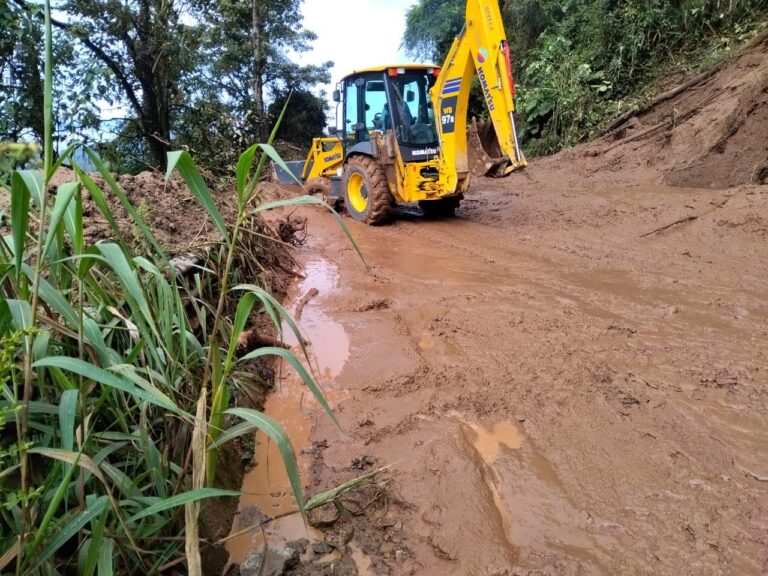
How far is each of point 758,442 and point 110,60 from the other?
1280cm

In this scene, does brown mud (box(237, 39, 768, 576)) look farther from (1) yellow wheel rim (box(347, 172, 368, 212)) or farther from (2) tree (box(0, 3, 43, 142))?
(2) tree (box(0, 3, 43, 142))

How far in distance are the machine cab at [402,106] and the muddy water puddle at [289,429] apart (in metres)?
3.36

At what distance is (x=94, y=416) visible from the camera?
5.69 feet

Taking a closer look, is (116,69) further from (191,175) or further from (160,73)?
(191,175)

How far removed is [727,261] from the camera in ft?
17.0

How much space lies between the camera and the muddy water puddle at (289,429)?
2117 millimetres

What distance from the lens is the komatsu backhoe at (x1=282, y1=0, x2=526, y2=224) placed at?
259 inches

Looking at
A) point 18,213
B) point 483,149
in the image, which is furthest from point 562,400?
point 483,149

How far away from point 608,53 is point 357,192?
847 cm

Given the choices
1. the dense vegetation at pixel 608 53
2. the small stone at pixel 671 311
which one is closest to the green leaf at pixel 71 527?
the small stone at pixel 671 311

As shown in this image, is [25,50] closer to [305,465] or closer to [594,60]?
[305,465]

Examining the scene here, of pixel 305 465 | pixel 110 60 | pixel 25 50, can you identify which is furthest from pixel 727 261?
pixel 110 60

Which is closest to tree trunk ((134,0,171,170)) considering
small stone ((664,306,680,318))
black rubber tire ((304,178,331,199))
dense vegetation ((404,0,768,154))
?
black rubber tire ((304,178,331,199))

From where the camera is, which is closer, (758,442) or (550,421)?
(758,442)
